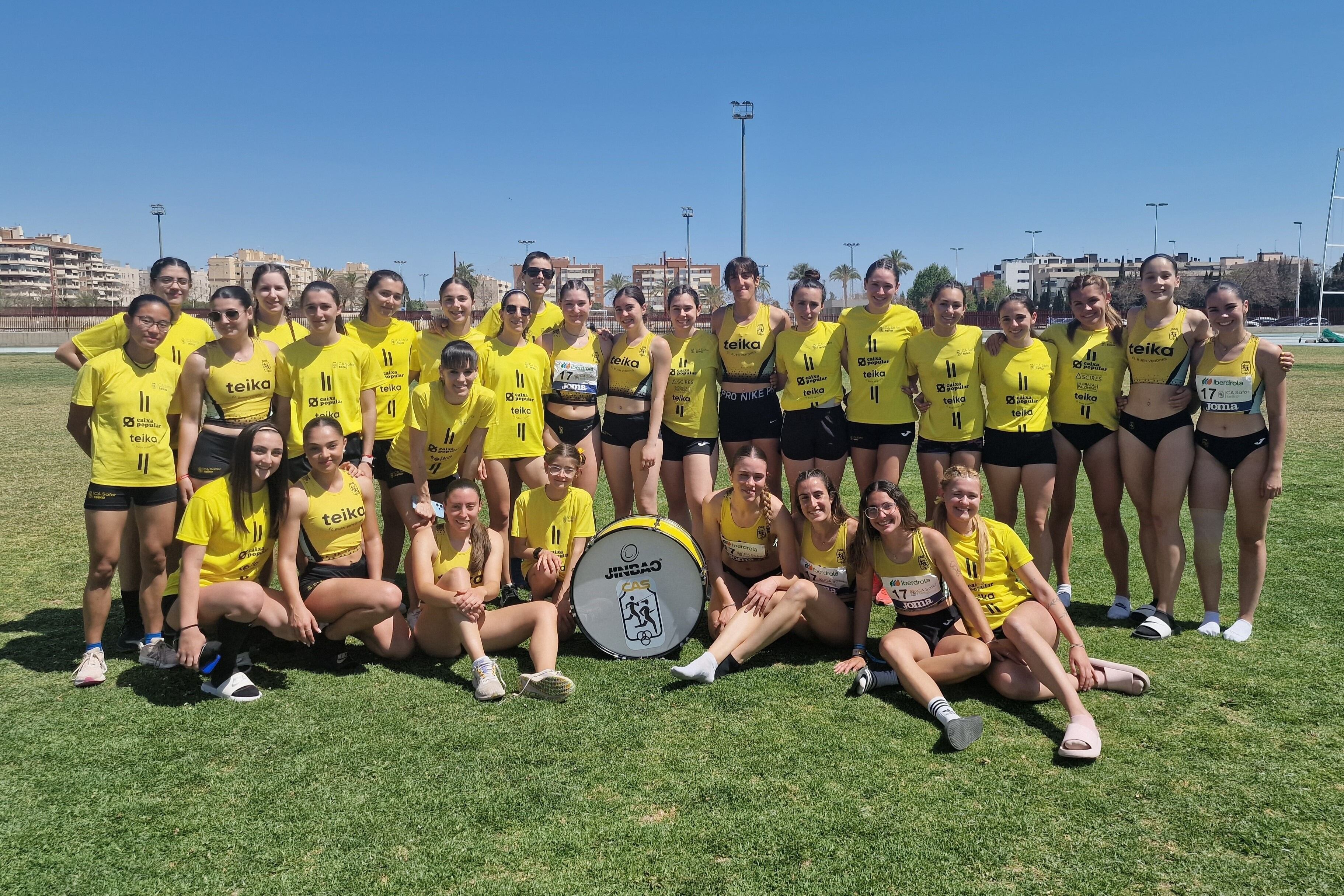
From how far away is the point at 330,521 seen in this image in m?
4.60

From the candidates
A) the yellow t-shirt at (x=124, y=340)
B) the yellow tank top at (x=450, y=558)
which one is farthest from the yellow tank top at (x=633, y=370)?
the yellow t-shirt at (x=124, y=340)

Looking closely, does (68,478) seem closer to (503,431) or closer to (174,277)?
(174,277)

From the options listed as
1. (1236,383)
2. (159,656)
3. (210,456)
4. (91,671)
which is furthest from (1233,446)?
(91,671)

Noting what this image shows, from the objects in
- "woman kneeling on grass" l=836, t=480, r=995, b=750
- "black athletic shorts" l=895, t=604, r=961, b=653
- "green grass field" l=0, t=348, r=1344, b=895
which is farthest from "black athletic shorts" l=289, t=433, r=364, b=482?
"black athletic shorts" l=895, t=604, r=961, b=653

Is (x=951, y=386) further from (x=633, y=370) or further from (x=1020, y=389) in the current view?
(x=633, y=370)

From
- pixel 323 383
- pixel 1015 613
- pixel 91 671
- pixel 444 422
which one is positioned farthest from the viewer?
pixel 444 422

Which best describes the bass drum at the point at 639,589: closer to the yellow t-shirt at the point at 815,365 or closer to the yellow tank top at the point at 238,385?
the yellow t-shirt at the point at 815,365

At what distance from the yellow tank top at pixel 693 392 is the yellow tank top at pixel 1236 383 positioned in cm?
296

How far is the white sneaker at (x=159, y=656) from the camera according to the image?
4598 mm

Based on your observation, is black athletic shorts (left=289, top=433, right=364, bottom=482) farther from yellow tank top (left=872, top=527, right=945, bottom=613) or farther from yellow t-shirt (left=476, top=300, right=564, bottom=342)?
yellow tank top (left=872, top=527, right=945, bottom=613)

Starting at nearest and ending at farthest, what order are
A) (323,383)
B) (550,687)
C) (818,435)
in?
(550,687)
(323,383)
(818,435)

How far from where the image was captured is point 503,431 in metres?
5.49

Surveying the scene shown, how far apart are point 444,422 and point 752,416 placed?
2034 mm

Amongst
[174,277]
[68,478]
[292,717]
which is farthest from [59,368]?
[292,717]
